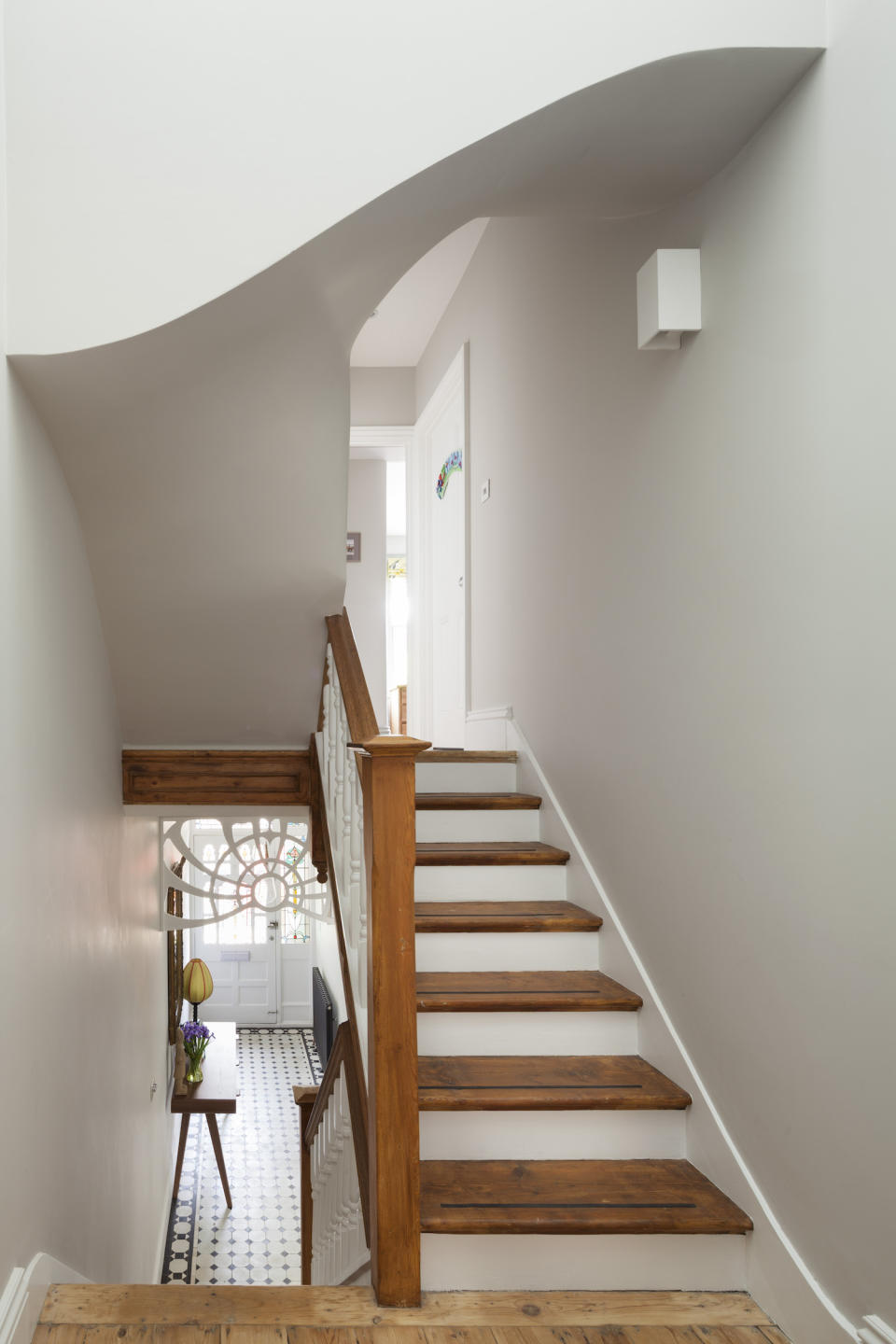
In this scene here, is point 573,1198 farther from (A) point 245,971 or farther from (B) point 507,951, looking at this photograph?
(A) point 245,971

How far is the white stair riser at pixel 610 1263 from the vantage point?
79.0 inches

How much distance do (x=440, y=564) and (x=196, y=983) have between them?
374 cm

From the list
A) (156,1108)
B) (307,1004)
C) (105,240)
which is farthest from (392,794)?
(307,1004)

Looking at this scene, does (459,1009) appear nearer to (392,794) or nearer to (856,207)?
(392,794)

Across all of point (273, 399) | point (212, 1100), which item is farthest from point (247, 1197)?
point (273, 399)

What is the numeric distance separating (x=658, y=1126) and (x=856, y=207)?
201 cm

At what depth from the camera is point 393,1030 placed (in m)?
1.89

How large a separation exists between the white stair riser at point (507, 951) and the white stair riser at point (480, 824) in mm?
671

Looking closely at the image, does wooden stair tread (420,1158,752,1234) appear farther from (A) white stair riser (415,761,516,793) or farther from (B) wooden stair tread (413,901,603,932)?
(A) white stair riser (415,761,516,793)

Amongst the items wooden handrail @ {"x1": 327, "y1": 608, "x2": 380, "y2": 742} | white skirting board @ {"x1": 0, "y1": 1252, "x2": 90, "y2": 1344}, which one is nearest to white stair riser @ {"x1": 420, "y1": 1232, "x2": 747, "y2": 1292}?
white skirting board @ {"x1": 0, "y1": 1252, "x2": 90, "y2": 1344}

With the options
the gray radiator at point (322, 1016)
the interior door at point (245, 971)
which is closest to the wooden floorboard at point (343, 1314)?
the gray radiator at point (322, 1016)

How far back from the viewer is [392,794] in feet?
6.31

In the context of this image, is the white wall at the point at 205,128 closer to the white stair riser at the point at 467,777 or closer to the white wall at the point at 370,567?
the white stair riser at the point at 467,777

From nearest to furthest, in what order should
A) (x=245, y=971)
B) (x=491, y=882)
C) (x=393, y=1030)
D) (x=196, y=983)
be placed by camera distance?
(x=393, y=1030) → (x=491, y=882) → (x=196, y=983) → (x=245, y=971)
